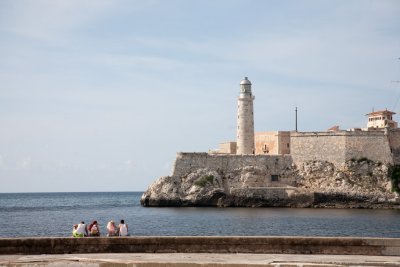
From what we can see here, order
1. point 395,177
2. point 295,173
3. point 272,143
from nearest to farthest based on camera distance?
point 395,177 → point 295,173 → point 272,143

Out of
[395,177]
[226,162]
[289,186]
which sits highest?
[226,162]

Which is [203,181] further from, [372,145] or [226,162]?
[372,145]

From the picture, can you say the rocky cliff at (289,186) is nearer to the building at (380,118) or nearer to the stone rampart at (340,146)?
the stone rampart at (340,146)

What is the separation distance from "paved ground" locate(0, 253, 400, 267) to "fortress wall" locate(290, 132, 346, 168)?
47.7 m

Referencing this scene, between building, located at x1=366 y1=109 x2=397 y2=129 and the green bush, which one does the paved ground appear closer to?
the green bush

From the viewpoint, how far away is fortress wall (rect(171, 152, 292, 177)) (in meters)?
60.9

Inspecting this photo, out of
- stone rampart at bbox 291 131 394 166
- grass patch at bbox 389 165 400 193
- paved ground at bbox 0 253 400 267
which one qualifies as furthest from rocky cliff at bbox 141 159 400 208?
paved ground at bbox 0 253 400 267

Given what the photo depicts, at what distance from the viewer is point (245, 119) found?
62.2 metres

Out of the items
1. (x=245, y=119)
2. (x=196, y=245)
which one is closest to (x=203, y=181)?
(x=245, y=119)

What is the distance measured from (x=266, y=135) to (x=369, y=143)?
1091cm

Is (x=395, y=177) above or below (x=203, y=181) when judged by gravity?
above

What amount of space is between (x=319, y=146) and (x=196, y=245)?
158 feet

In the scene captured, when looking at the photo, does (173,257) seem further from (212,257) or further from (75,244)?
(75,244)

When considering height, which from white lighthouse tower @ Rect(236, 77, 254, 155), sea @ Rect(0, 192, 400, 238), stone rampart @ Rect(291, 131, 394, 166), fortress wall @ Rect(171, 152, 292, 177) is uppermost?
white lighthouse tower @ Rect(236, 77, 254, 155)
